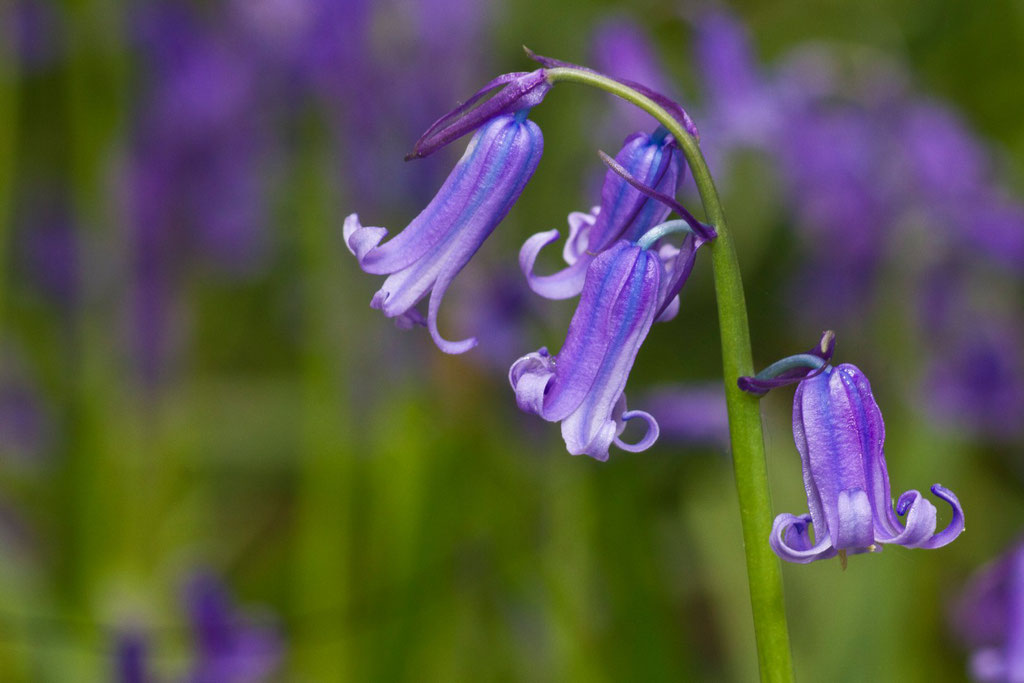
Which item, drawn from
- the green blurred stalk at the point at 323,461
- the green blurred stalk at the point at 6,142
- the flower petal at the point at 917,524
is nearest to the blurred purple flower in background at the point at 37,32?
the green blurred stalk at the point at 6,142

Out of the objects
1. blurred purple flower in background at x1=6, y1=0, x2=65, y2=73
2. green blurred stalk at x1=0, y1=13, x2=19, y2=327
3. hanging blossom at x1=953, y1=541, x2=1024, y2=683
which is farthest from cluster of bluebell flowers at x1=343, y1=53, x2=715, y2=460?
blurred purple flower in background at x1=6, y1=0, x2=65, y2=73

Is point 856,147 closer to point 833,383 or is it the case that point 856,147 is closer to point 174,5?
point 174,5

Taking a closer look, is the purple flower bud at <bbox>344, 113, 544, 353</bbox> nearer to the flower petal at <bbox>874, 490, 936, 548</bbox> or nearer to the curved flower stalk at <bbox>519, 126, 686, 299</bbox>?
the curved flower stalk at <bbox>519, 126, 686, 299</bbox>

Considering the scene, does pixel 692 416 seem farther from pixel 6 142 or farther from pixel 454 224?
pixel 6 142

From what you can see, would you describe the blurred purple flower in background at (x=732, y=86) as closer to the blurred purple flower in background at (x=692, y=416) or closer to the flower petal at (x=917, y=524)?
the blurred purple flower in background at (x=692, y=416)

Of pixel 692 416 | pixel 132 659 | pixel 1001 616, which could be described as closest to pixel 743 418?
pixel 1001 616
